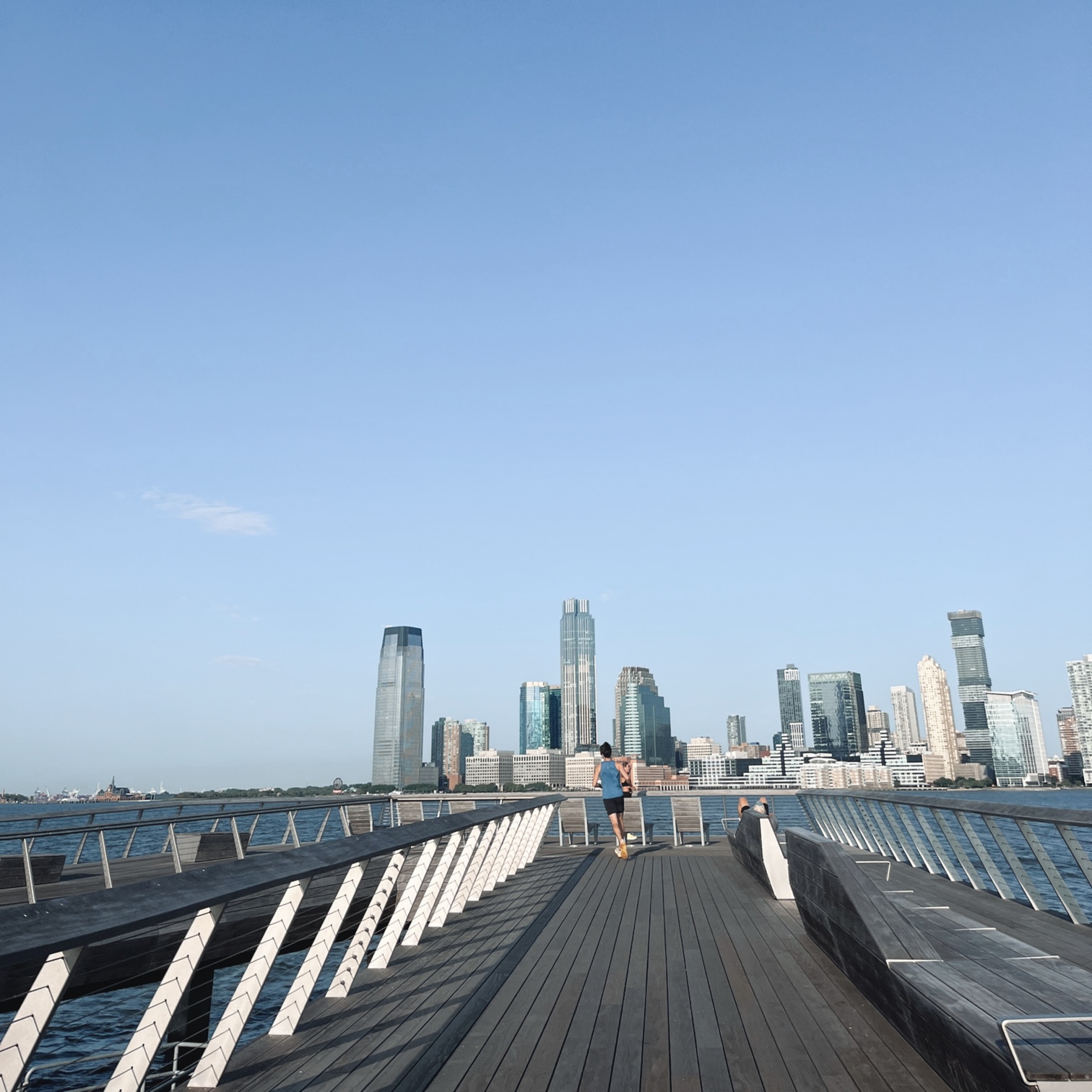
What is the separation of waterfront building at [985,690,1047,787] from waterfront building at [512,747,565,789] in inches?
3466

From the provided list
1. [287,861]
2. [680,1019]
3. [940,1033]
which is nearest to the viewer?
[940,1033]

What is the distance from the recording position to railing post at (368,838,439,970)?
5.45m

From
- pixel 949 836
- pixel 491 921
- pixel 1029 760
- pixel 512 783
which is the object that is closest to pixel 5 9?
pixel 491 921

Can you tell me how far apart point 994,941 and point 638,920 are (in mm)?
3332

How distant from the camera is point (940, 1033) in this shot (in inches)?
128

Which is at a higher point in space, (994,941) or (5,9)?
(5,9)

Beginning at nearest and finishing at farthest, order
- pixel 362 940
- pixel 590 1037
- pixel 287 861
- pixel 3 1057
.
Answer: pixel 3 1057 → pixel 287 861 → pixel 590 1037 → pixel 362 940

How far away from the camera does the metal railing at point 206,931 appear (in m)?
2.22

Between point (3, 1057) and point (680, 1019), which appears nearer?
point (3, 1057)

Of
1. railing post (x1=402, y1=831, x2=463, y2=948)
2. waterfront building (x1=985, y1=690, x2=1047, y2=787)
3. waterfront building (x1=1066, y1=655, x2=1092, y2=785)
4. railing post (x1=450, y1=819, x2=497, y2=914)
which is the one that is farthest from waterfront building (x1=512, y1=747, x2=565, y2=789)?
railing post (x1=402, y1=831, x2=463, y2=948)

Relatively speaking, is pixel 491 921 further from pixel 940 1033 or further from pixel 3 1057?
pixel 3 1057

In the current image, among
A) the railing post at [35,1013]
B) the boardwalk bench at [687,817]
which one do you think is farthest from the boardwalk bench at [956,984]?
the boardwalk bench at [687,817]

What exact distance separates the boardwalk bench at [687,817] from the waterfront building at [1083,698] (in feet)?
524

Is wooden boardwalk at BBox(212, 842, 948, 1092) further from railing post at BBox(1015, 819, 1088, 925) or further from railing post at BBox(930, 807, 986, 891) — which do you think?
railing post at BBox(930, 807, 986, 891)
